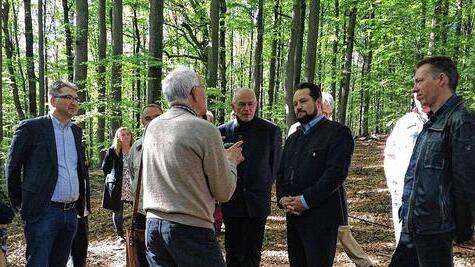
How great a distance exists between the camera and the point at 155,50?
8242 mm

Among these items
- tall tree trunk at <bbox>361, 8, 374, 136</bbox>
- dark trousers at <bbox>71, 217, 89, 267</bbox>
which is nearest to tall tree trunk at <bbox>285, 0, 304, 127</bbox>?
tall tree trunk at <bbox>361, 8, 374, 136</bbox>

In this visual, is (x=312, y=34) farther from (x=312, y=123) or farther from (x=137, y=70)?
(x=312, y=123)

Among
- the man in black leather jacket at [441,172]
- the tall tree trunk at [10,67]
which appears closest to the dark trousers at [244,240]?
the man in black leather jacket at [441,172]

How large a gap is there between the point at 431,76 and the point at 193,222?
186cm

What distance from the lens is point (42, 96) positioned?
748 inches

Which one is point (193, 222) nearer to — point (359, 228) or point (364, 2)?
point (359, 228)

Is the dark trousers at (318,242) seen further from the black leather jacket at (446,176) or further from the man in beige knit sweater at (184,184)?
the man in beige knit sweater at (184,184)

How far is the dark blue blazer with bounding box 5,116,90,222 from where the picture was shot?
3.59 metres

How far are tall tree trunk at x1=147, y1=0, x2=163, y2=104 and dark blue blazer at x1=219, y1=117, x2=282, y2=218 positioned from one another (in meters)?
4.03

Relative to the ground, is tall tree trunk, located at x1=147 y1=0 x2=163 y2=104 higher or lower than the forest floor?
higher

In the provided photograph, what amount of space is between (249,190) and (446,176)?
1.94 m

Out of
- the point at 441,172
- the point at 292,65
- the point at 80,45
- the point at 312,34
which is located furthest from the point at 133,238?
the point at 292,65

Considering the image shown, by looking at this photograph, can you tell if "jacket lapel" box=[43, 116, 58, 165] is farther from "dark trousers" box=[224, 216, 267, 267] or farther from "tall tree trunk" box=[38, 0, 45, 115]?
"tall tree trunk" box=[38, 0, 45, 115]

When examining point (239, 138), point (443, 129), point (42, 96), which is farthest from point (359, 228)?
point (42, 96)
